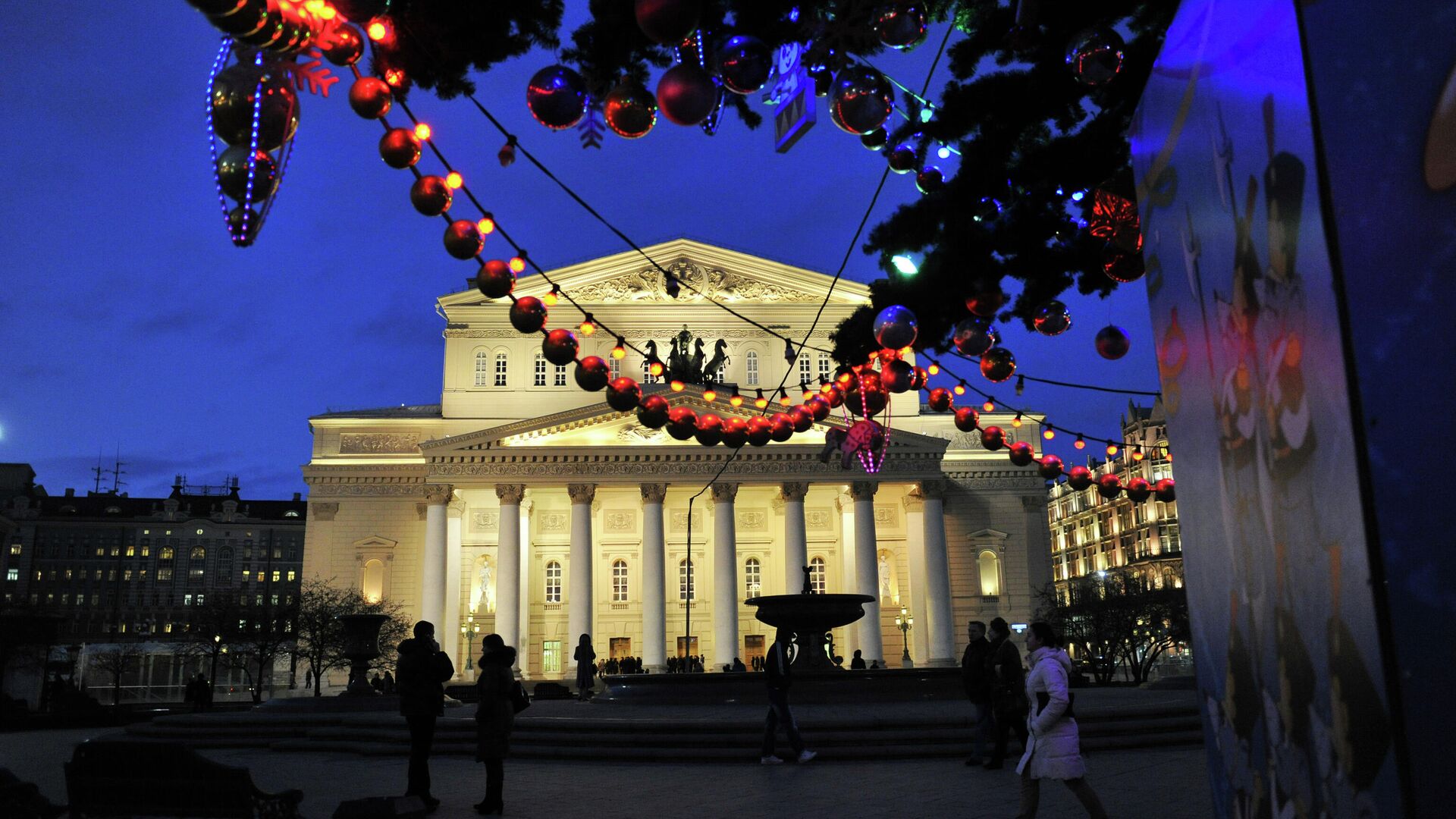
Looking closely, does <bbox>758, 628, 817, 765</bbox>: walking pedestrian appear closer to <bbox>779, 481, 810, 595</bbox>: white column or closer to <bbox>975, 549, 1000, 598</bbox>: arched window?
<bbox>779, 481, 810, 595</bbox>: white column

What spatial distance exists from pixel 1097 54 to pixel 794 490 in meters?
39.5

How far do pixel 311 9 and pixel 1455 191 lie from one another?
184 inches

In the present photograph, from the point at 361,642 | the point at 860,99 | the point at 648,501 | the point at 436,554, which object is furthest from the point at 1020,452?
the point at 436,554

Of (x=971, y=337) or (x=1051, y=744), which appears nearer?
(x=1051, y=744)

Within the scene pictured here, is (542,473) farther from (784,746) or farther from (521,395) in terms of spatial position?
(784,746)

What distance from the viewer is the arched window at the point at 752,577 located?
51438 millimetres

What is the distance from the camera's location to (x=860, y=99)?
21.7 feet

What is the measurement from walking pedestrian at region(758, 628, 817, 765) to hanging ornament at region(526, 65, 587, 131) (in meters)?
7.93

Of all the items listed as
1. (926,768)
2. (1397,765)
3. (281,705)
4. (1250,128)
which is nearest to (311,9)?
(1250,128)

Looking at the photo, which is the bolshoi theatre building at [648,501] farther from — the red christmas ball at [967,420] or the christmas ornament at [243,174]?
the christmas ornament at [243,174]

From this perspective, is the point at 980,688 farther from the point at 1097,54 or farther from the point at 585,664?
the point at 585,664

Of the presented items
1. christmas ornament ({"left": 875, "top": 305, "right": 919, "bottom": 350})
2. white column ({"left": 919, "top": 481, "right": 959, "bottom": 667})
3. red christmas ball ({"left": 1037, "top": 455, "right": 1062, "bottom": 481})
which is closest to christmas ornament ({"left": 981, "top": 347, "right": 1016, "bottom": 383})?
christmas ornament ({"left": 875, "top": 305, "right": 919, "bottom": 350})

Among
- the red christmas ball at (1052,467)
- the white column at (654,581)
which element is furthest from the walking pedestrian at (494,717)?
the white column at (654,581)

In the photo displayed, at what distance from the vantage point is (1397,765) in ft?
5.91
